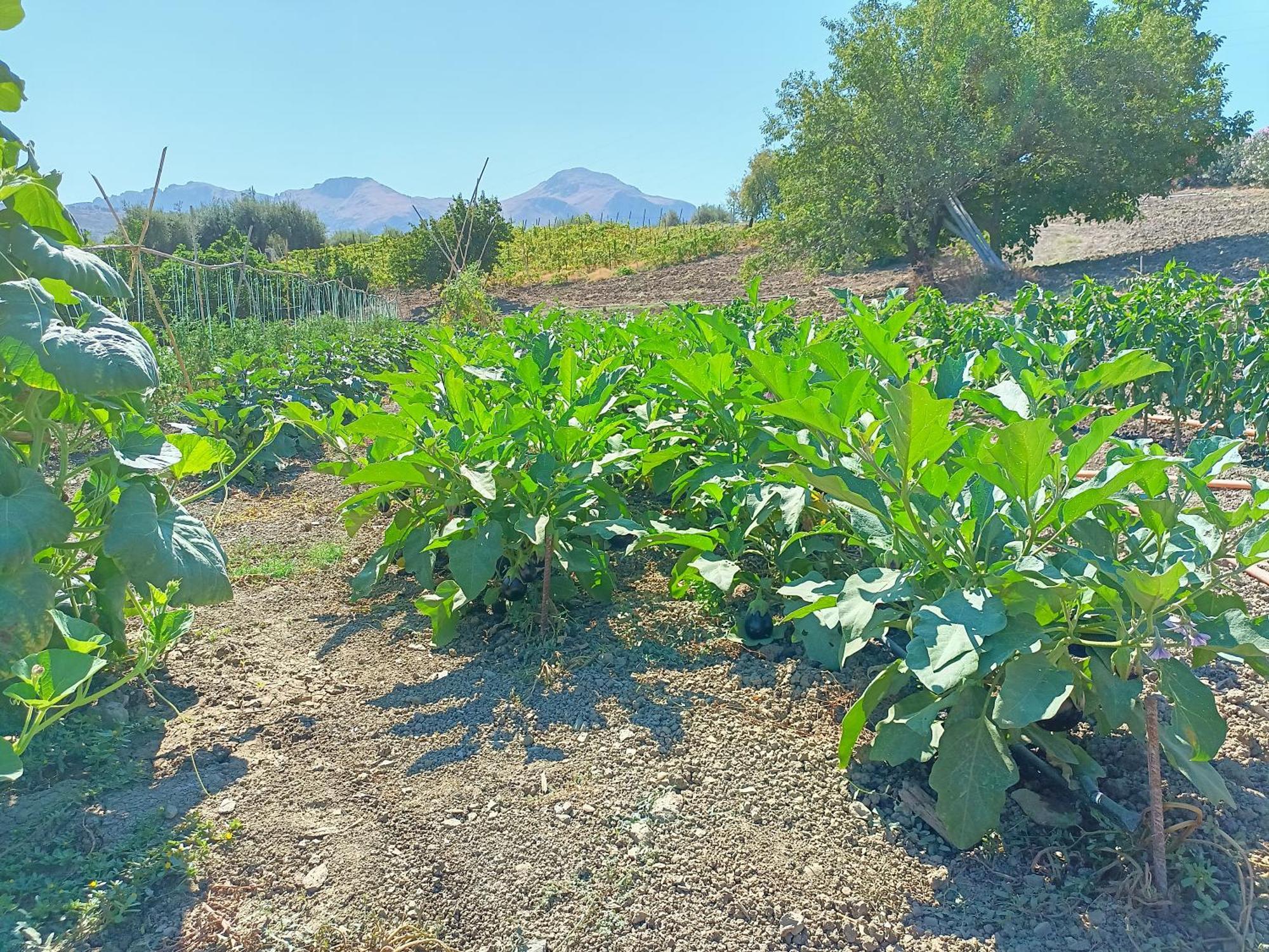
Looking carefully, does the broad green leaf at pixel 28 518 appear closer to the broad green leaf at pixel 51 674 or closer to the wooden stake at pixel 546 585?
the broad green leaf at pixel 51 674

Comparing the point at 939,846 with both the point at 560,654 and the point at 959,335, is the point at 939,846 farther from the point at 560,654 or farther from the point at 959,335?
the point at 959,335

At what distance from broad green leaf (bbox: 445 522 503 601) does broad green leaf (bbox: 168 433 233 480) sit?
68 cm

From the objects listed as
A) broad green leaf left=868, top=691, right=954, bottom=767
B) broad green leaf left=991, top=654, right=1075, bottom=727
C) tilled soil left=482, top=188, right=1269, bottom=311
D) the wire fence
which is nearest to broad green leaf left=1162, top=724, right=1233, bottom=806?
broad green leaf left=991, top=654, right=1075, bottom=727

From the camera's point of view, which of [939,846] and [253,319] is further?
[253,319]

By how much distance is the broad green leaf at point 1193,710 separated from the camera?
135cm

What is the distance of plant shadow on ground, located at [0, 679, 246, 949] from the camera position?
4.90 feet

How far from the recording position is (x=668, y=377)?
3.00 metres

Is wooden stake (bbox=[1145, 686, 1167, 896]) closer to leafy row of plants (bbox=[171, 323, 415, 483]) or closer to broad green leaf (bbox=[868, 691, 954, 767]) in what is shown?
broad green leaf (bbox=[868, 691, 954, 767])

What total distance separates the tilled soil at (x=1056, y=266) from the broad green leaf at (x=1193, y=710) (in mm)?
12302

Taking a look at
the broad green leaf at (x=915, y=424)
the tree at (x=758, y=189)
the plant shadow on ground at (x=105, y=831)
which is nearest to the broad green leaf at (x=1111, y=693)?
the broad green leaf at (x=915, y=424)

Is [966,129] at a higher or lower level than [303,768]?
higher

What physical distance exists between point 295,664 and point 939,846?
1.94 m

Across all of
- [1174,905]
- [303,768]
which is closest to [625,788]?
[303,768]

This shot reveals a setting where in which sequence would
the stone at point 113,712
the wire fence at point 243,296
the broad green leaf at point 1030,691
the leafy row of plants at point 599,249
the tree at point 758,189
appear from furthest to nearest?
1. the tree at point 758,189
2. the leafy row of plants at point 599,249
3. the wire fence at point 243,296
4. the stone at point 113,712
5. the broad green leaf at point 1030,691
